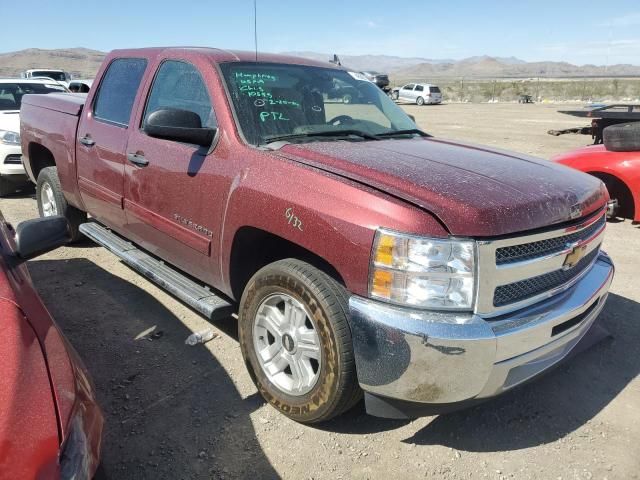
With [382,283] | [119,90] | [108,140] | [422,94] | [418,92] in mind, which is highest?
[418,92]

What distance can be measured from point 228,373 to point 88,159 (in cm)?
235

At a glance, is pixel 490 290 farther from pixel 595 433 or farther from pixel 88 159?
pixel 88 159

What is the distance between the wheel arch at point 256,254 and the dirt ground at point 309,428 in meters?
0.66

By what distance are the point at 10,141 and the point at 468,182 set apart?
7515mm

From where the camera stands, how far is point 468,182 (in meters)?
2.44

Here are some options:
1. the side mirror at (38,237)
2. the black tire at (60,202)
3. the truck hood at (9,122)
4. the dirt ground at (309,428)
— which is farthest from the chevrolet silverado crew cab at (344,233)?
the truck hood at (9,122)

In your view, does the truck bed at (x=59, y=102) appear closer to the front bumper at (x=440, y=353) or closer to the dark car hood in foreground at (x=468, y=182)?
the dark car hood in foreground at (x=468, y=182)

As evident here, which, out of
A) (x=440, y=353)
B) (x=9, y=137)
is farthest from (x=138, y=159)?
(x=9, y=137)

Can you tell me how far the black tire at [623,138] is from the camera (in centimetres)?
602

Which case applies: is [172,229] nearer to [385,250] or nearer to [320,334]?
[320,334]

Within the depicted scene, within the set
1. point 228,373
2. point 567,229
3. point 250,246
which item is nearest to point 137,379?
point 228,373

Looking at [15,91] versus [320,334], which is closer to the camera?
[320,334]

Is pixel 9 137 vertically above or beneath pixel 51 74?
beneath

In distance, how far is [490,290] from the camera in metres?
2.19
